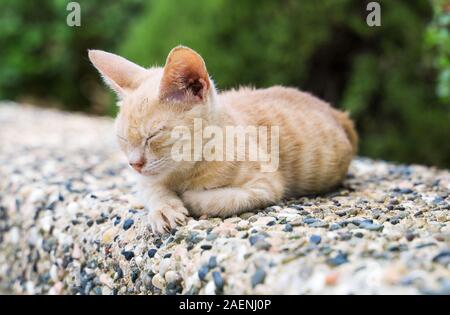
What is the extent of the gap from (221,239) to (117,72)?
94cm

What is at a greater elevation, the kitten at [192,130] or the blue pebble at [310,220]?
the kitten at [192,130]

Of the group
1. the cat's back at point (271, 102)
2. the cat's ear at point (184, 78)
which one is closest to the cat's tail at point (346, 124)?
the cat's back at point (271, 102)

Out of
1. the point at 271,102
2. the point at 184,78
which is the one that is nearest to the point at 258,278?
the point at 184,78

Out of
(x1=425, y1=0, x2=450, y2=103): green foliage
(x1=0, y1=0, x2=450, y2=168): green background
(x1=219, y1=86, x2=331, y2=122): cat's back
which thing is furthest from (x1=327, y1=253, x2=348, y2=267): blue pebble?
(x1=0, y1=0, x2=450, y2=168): green background

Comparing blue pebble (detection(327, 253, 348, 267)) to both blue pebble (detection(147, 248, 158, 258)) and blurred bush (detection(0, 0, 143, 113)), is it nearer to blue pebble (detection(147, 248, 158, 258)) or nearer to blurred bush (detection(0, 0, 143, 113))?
blue pebble (detection(147, 248, 158, 258))

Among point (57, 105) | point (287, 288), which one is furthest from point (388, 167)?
point (57, 105)

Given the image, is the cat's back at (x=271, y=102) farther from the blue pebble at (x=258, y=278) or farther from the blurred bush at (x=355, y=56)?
the blurred bush at (x=355, y=56)

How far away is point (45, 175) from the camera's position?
4160mm

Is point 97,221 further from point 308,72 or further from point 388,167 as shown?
point 308,72

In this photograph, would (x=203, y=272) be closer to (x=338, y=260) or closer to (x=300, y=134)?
(x=338, y=260)

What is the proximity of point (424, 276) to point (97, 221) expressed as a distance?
1795 mm

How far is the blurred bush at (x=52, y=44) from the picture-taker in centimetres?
916

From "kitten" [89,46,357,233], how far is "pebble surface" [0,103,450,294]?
0.09m
